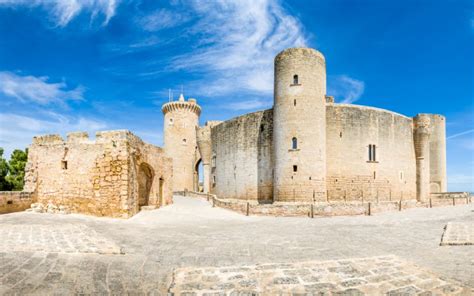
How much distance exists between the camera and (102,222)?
10.7m

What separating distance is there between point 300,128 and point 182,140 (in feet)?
69.3

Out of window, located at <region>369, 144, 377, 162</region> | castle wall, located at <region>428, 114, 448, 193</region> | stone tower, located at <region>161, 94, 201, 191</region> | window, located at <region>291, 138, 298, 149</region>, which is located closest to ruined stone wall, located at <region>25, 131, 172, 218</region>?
window, located at <region>291, 138, 298, 149</region>

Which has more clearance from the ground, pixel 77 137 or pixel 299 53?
pixel 299 53

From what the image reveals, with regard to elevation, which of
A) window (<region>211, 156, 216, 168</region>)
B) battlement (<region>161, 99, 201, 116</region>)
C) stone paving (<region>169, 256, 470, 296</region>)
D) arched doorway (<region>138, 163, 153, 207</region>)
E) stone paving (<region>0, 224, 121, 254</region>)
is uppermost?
battlement (<region>161, 99, 201, 116</region>)

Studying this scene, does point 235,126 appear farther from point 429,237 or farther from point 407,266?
point 407,266

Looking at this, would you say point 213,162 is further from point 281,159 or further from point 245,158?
point 281,159

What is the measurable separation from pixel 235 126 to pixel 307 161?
9.56 meters

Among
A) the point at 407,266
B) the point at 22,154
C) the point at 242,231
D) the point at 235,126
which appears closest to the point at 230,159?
the point at 235,126

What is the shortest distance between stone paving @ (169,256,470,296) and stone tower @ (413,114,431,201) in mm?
24881

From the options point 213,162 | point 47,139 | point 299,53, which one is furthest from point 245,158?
point 47,139

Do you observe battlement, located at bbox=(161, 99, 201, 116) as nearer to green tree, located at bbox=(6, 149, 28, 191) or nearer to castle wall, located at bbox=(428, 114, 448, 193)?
green tree, located at bbox=(6, 149, 28, 191)

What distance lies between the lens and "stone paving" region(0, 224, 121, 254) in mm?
6062

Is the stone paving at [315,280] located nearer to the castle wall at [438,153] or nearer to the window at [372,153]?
the window at [372,153]

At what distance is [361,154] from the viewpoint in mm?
22922
